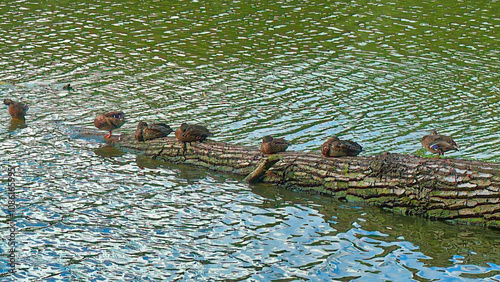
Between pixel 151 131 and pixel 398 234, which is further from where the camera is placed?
pixel 151 131

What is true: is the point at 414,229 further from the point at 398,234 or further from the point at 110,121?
the point at 110,121

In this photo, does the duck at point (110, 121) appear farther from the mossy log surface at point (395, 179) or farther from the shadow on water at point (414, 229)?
the shadow on water at point (414, 229)

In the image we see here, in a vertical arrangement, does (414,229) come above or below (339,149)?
below

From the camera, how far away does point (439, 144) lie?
13719 millimetres

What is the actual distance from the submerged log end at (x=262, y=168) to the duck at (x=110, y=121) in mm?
4333

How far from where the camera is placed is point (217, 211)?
480 inches

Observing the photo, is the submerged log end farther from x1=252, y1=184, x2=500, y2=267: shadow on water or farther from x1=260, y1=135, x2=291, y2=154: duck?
x1=252, y1=184, x2=500, y2=267: shadow on water

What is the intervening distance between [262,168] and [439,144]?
385cm

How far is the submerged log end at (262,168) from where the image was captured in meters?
13.5

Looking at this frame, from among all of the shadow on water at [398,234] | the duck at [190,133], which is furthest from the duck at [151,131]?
the shadow on water at [398,234]

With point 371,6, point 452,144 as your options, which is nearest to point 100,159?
point 452,144

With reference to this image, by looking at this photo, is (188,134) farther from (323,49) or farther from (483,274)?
(323,49)

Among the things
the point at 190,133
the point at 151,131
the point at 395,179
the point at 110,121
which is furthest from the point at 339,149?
the point at 110,121

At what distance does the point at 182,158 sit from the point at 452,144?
608cm
